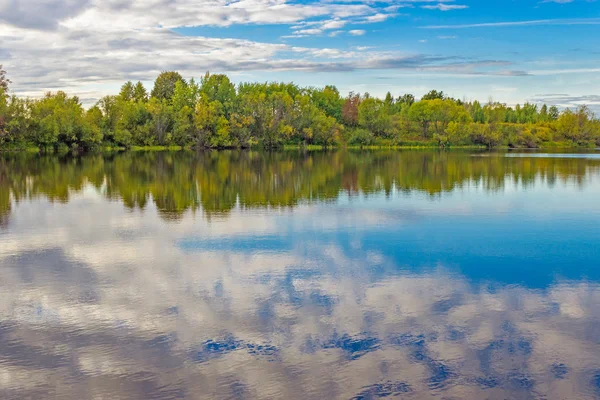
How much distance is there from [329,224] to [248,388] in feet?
41.3

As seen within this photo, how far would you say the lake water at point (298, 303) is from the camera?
827 cm

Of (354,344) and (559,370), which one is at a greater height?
(354,344)

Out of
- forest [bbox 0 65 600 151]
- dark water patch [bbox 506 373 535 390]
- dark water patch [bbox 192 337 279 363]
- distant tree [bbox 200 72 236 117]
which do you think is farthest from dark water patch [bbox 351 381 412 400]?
distant tree [bbox 200 72 236 117]

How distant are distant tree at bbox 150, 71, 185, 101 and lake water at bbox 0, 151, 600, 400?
344 feet

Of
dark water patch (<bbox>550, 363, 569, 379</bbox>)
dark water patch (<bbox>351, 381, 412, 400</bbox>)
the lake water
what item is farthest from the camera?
dark water patch (<bbox>550, 363, 569, 379</bbox>)

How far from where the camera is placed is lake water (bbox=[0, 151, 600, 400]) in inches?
326

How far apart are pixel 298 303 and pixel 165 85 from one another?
120664mm

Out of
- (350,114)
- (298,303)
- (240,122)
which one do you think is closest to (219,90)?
(240,122)

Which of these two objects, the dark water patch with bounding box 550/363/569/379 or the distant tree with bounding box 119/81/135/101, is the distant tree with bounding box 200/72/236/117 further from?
the dark water patch with bounding box 550/363/569/379

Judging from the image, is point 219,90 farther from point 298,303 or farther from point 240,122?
point 298,303

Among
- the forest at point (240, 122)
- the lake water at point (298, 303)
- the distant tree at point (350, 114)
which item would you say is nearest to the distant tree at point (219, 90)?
the forest at point (240, 122)

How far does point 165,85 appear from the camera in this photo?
412 ft

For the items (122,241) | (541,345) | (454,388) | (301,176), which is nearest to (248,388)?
(454,388)

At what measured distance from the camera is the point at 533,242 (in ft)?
57.9
